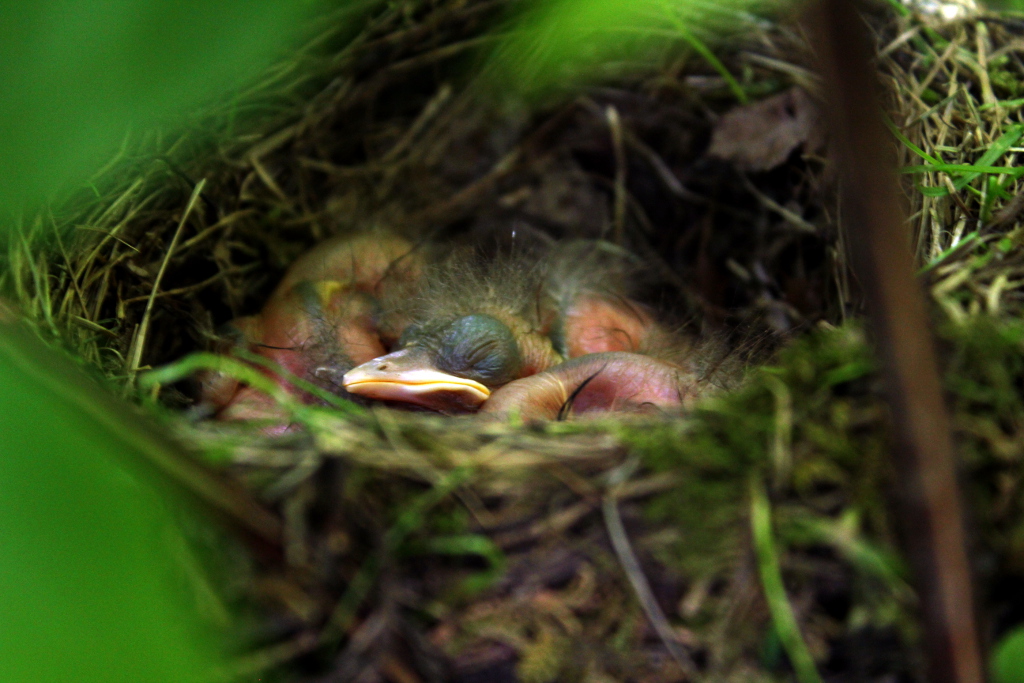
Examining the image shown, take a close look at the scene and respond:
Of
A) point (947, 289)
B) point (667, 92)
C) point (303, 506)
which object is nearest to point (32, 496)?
point (303, 506)

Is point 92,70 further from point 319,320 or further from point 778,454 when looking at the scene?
point 319,320

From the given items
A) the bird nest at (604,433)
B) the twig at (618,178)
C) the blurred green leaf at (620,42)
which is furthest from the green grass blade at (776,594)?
the twig at (618,178)

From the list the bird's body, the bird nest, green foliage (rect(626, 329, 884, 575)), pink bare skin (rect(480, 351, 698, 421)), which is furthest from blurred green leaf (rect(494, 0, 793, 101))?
green foliage (rect(626, 329, 884, 575))

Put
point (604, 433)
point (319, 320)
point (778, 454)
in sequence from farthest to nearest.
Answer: point (319, 320)
point (604, 433)
point (778, 454)

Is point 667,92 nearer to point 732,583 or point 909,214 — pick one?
point 909,214

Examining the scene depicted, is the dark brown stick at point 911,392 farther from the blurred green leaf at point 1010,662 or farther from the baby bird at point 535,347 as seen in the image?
the baby bird at point 535,347

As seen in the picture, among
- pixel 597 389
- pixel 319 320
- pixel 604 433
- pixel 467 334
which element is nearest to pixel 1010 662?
pixel 604 433

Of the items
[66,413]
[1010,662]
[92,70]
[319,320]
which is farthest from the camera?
[319,320]
